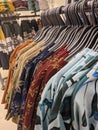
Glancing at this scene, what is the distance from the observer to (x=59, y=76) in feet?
2.46

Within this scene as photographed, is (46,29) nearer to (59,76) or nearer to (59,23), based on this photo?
(59,23)

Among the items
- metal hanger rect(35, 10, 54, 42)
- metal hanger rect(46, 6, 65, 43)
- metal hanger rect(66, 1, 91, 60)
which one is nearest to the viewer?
metal hanger rect(66, 1, 91, 60)

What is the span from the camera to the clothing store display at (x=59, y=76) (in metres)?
0.63

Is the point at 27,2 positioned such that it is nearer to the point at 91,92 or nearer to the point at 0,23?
the point at 0,23

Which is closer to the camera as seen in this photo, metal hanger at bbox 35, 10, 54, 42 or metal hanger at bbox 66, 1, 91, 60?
metal hanger at bbox 66, 1, 91, 60

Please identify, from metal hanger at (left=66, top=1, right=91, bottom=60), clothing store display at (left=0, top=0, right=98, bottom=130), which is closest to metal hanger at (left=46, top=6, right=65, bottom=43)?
clothing store display at (left=0, top=0, right=98, bottom=130)

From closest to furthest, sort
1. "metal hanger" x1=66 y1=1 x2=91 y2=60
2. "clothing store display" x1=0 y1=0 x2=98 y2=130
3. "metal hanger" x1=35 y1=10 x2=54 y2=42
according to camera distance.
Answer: "clothing store display" x1=0 y1=0 x2=98 y2=130
"metal hanger" x1=66 y1=1 x2=91 y2=60
"metal hanger" x1=35 y1=10 x2=54 y2=42

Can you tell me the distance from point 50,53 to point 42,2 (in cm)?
200

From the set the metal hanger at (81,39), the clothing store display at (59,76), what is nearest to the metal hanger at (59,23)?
the clothing store display at (59,76)

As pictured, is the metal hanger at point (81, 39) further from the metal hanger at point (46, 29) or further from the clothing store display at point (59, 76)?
the metal hanger at point (46, 29)

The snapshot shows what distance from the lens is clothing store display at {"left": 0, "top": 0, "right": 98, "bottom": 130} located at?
634 millimetres

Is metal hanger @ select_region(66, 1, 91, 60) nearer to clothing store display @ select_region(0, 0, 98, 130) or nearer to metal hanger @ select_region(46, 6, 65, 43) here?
clothing store display @ select_region(0, 0, 98, 130)

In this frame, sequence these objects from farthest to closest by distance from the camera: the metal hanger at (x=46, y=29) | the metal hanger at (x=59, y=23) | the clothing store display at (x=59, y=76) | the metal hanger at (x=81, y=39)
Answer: the metal hanger at (x=46, y=29), the metal hanger at (x=59, y=23), the metal hanger at (x=81, y=39), the clothing store display at (x=59, y=76)

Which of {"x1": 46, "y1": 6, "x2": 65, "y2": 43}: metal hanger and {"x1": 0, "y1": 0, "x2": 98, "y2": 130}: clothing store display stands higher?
{"x1": 46, "y1": 6, "x2": 65, "y2": 43}: metal hanger
